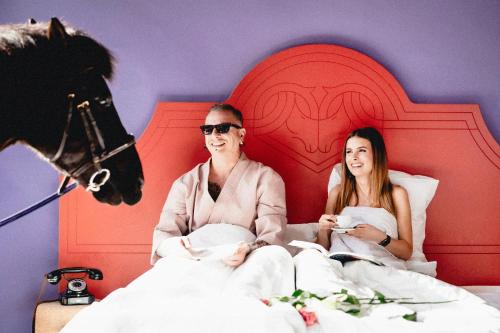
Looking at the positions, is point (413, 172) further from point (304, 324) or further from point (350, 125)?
point (304, 324)

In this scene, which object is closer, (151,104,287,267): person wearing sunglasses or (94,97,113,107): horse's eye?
(94,97,113,107): horse's eye

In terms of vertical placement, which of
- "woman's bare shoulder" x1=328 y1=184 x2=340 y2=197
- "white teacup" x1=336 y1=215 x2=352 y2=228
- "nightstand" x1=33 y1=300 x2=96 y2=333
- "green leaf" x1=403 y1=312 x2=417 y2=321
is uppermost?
"woman's bare shoulder" x1=328 y1=184 x2=340 y2=197

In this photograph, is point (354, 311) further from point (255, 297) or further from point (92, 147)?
point (92, 147)

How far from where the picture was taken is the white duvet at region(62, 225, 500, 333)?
4.10ft

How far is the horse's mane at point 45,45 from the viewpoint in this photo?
131 centimetres

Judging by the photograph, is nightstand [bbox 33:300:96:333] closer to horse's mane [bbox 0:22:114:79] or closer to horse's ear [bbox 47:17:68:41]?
horse's mane [bbox 0:22:114:79]

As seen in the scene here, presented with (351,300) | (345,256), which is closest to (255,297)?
(351,300)

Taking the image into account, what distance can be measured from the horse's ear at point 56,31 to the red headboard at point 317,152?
54.6 inches

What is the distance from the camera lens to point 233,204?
240 centimetres

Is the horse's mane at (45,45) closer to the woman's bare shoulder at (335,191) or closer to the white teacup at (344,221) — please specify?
the white teacup at (344,221)

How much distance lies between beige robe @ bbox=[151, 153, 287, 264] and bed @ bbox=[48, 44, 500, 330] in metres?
0.30

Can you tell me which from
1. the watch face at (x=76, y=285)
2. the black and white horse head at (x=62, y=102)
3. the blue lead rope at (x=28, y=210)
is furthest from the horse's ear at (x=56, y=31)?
the watch face at (x=76, y=285)

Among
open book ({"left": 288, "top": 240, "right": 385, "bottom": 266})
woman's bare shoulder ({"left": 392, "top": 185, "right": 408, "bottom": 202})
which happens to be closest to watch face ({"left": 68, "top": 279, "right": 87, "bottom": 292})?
open book ({"left": 288, "top": 240, "right": 385, "bottom": 266})

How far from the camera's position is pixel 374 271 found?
6.51ft
